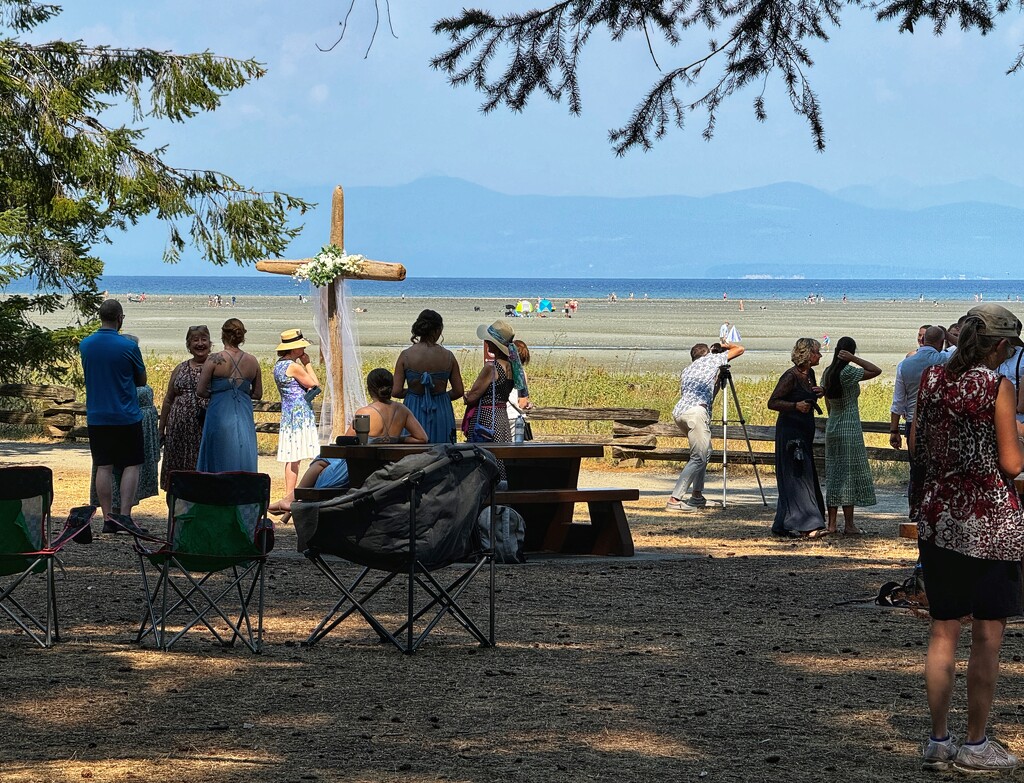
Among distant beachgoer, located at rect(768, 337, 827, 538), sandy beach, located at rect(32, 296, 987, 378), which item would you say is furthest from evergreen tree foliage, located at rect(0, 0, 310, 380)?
sandy beach, located at rect(32, 296, 987, 378)

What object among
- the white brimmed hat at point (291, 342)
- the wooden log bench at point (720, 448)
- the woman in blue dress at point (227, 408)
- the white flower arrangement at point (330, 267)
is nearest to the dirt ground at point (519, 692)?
the woman in blue dress at point (227, 408)

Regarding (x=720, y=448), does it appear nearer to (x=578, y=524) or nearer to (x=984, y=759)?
(x=578, y=524)

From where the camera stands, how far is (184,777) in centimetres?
464

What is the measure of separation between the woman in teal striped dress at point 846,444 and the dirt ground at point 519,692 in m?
2.47

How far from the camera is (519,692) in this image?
19.8 feet

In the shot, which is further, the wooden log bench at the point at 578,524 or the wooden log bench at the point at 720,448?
the wooden log bench at the point at 720,448

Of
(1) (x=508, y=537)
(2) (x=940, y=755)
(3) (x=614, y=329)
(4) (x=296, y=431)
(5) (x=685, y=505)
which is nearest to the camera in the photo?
(2) (x=940, y=755)

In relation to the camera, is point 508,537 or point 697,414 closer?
point 508,537

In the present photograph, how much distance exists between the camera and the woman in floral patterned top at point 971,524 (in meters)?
4.70

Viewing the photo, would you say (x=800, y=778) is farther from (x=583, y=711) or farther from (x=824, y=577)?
(x=824, y=577)

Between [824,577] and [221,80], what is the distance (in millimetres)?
11940

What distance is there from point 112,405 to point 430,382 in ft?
8.04

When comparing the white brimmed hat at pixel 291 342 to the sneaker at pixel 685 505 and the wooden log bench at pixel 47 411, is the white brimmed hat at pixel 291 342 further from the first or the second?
the wooden log bench at pixel 47 411

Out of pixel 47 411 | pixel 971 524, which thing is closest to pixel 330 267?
pixel 971 524
